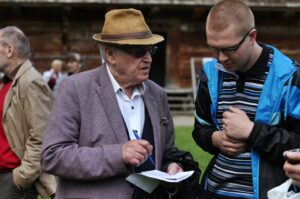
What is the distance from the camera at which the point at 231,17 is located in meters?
2.80

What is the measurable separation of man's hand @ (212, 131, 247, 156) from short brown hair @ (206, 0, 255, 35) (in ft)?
1.84

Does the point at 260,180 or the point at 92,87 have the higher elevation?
the point at 92,87

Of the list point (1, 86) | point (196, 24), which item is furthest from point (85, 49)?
point (1, 86)

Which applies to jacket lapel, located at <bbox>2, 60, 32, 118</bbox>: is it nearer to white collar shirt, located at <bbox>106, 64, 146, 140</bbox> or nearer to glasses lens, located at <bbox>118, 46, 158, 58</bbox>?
white collar shirt, located at <bbox>106, 64, 146, 140</bbox>

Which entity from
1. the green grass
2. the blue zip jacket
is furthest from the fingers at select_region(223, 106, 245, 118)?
the green grass

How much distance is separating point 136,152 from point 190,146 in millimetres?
7774

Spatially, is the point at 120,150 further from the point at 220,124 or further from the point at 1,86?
the point at 1,86

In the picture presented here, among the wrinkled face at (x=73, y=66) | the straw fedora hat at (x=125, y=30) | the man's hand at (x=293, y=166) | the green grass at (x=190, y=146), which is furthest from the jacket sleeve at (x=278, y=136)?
the wrinkled face at (x=73, y=66)

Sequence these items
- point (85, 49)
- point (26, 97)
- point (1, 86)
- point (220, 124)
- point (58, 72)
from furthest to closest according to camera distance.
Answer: point (85, 49) < point (58, 72) < point (1, 86) < point (26, 97) < point (220, 124)

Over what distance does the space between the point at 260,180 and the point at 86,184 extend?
915 mm

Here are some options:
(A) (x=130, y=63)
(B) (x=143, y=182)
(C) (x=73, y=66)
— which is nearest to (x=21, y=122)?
(A) (x=130, y=63)

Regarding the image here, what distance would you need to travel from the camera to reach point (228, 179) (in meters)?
3.01

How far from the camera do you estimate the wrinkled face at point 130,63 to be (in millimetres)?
3023

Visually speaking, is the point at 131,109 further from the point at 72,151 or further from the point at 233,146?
the point at 233,146
